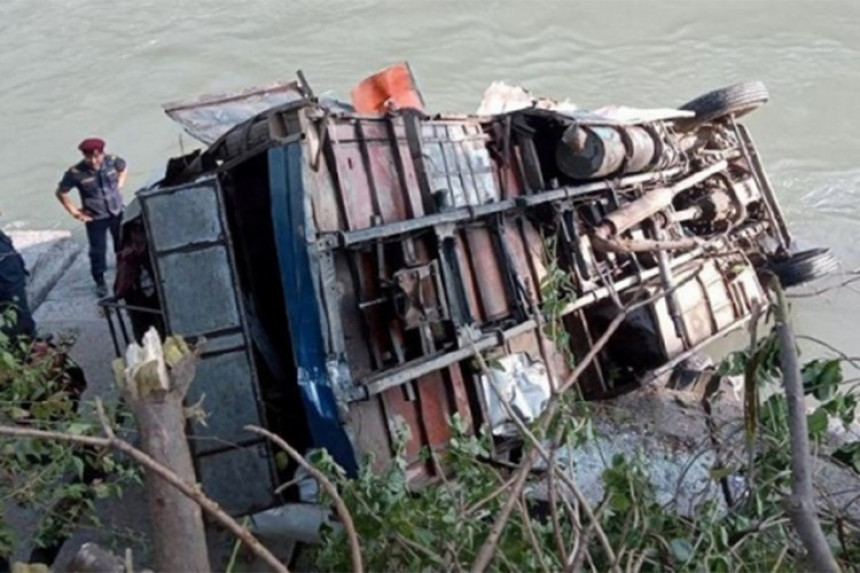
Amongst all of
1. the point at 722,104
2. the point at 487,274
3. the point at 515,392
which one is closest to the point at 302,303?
the point at 487,274

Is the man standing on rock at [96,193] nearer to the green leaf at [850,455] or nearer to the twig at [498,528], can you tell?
the green leaf at [850,455]

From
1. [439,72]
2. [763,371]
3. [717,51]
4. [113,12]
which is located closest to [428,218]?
[763,371]

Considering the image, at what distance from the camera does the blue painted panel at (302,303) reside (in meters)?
5.21

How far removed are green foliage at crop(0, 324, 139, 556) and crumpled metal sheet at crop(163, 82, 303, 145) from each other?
201cm

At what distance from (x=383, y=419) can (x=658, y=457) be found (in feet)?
6.17

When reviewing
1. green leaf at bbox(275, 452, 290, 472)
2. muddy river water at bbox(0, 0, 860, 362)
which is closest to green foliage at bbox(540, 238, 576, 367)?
green leaf at bbox(275, 452, 290, 472)

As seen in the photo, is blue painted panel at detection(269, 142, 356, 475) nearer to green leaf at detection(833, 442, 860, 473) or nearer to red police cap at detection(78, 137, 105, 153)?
green leaf at detection(833, 442, 860, 473)

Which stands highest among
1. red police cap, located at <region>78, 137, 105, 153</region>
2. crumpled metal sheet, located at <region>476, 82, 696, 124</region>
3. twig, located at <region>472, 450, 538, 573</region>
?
red police cap, located at <region>78, 137, 105, 153</region>

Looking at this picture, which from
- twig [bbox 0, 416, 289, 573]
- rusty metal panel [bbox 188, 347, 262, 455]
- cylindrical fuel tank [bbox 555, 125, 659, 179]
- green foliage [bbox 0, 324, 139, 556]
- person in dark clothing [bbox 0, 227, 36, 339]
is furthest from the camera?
person in dark clothing [bbox 0, 227, 36, 339]

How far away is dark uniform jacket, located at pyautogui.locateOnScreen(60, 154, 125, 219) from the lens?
8289mm

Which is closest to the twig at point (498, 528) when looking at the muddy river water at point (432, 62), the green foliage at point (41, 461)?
the green foliage at point (41, 461)

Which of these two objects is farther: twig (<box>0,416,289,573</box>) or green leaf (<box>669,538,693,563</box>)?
green leaf (<box>669,538,693,563</box>)

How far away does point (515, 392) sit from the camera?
573 cm

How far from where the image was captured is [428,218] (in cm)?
563
